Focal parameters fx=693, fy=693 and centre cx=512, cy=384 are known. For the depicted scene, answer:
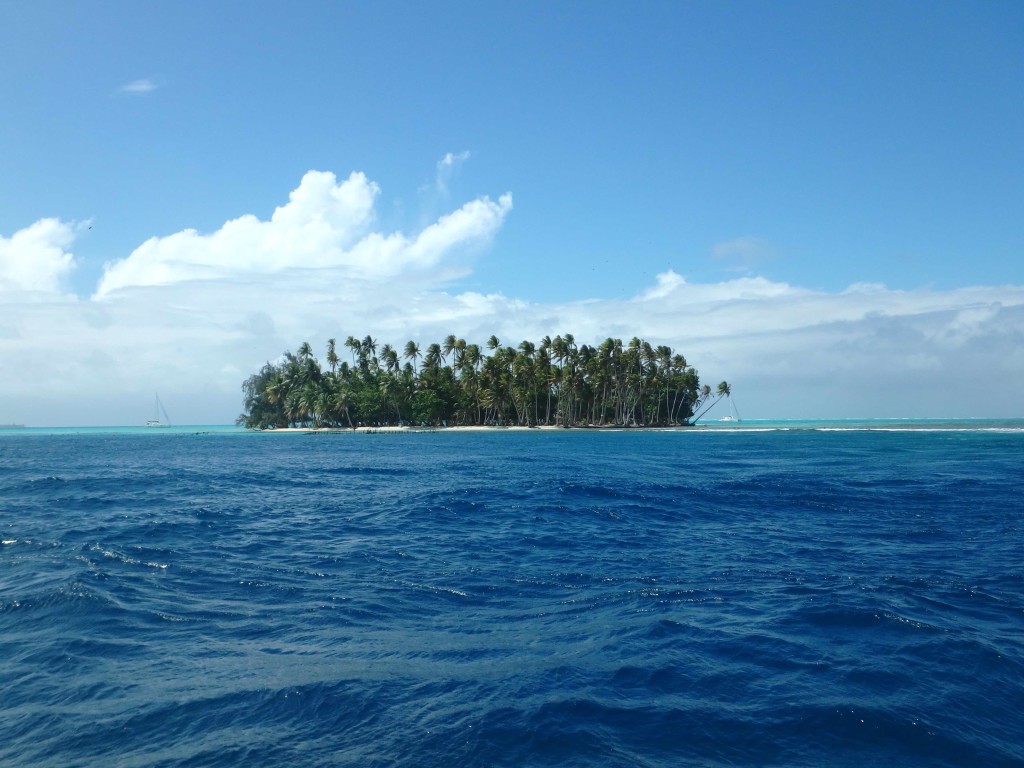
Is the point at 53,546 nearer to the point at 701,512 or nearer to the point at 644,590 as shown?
the point at 644,590

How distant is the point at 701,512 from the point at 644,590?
38.1 feet

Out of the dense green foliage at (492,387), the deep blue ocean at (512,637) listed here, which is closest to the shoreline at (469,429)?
the dense green foliage at (492,387)

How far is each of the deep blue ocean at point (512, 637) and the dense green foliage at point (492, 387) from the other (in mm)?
104048

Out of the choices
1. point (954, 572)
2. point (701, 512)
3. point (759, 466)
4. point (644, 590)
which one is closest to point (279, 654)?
point (644, 590)

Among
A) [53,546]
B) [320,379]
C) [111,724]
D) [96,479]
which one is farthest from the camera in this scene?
[320,379]

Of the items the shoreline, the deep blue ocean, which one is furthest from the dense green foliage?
the deep blue ocean

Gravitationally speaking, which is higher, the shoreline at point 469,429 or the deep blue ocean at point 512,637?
the shoreline at point 469,429

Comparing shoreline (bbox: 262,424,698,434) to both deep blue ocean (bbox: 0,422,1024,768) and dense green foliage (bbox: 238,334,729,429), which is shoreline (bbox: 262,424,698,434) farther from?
deep blue ocean (bbox: 0,422,1024,768)

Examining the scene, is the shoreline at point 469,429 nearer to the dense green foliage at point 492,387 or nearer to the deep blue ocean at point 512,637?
the dense green foliage at point 492,387

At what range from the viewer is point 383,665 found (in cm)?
972

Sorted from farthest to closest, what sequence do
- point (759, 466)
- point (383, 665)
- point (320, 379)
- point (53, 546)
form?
point (320, 379), point (759, 466), point (53, 546), point (383, 665)

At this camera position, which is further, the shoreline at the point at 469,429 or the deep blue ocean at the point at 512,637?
the shoreline at the point at 469,429

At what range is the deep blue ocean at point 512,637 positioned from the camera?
768 cm

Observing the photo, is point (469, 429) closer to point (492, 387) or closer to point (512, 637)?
point (492, 387)
